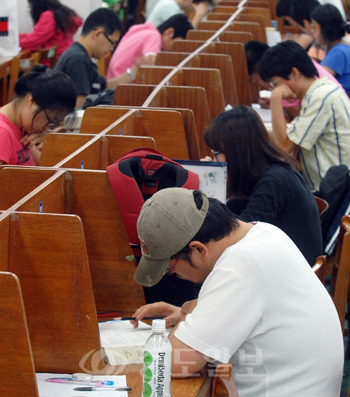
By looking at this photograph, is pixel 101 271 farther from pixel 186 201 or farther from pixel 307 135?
pixel 307 135

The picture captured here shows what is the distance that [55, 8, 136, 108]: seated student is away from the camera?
3879mm

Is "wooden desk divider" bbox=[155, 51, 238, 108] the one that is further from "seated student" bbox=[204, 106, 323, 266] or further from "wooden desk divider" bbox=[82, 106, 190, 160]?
"seated student" bbox=[204, 106, 323, 266]

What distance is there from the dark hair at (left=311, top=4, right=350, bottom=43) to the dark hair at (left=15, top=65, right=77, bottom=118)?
2694 mm

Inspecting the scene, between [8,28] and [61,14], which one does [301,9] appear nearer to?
[61,14]

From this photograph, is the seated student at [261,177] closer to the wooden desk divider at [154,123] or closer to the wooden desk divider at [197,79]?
the wooden desk divider at [154,123]

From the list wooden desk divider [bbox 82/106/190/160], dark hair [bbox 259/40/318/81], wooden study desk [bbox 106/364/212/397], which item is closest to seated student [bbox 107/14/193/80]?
dark hair [bbox 259/40/318/81]

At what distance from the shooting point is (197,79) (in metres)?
3.26

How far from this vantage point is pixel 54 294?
4.95 ft

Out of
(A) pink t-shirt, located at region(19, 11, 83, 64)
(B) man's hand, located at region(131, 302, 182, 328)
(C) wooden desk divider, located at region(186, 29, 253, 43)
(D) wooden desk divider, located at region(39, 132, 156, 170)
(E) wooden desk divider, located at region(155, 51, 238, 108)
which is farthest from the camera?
(A) pink t-shirt, located at region(19, 11, 83, 64)

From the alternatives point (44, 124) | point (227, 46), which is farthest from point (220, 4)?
point (44, 124)

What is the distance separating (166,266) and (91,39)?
2886mm

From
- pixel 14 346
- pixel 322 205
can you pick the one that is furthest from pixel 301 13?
pixel 14 346

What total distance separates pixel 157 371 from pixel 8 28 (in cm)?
387

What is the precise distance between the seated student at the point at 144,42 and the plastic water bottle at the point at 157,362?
3.44 m
